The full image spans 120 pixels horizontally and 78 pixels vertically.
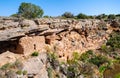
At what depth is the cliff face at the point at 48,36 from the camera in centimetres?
2325

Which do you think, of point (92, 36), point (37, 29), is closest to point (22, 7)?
point (92, 36)

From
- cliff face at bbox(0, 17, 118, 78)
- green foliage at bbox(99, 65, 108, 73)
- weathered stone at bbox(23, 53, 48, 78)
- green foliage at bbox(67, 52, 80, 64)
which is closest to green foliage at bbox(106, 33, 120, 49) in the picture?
cliff face at bbox(0, 17, 118, 78)

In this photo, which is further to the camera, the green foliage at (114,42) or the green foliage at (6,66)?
the green foliage at (114,42)

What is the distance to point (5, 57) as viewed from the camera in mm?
22969

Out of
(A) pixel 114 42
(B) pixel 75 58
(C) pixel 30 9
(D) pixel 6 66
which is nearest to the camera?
(D) pixel 6 66

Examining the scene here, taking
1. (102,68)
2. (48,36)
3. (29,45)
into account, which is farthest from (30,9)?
(29,45)

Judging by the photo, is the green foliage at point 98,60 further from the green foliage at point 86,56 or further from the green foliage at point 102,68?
the green foliage at point 102,68

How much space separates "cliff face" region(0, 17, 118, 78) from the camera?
76.3 ft

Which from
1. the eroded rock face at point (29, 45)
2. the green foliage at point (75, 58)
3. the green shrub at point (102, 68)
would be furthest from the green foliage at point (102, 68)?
the eroded rock face at point (29, 45)

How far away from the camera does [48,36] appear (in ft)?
88.3

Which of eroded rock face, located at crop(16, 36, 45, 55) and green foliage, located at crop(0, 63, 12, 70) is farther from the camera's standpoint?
eroded rock face, located at crop(16, 36, 45, 55)

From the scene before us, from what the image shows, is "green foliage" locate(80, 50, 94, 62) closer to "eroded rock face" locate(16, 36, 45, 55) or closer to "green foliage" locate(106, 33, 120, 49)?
"green foliage" locate(106, 33, 120, 49)

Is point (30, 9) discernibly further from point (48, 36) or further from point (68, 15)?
point (48, 36)

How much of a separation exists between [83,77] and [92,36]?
326 inches
